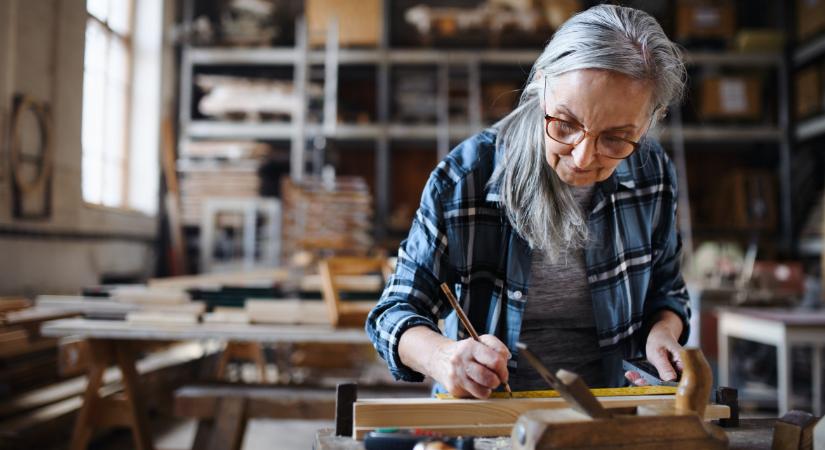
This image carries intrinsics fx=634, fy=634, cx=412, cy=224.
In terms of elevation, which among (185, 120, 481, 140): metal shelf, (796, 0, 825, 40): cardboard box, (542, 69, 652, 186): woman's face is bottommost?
(542, 69, 652, 186): woman's face

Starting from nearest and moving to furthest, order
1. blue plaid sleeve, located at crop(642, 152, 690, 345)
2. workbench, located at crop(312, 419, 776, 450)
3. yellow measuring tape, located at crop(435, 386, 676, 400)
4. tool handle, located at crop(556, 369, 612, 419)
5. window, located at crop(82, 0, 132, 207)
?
tool handle, located at crop(556, 369, 612, 419)
workbench, located at crop(312, 419, 776, 450)
yellow measuring tape, located at crop(435, 386, 676, 400)
blue plaid sleeve, located at crop(642, 152, 690, 345)
window, located at crop(82, 0, 132, 207)

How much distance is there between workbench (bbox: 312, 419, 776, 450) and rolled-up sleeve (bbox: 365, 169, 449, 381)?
0.25m

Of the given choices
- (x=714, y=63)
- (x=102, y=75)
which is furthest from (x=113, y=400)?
(x=714, y=63)

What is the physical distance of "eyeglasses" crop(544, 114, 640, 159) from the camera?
4.33 ft

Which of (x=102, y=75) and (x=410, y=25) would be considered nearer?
(x=102, y=75)

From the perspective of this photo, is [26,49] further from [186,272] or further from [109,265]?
[186,272]

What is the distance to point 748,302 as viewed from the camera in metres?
4.93

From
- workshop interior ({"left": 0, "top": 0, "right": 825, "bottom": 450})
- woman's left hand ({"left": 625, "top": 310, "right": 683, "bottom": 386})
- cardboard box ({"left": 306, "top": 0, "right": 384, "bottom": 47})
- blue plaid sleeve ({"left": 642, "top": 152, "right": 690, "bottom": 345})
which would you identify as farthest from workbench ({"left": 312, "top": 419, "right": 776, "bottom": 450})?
cardboard box ({"left": 306, "top": 0, "right": 384, "bottom": 47})

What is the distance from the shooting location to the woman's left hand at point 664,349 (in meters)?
1.36

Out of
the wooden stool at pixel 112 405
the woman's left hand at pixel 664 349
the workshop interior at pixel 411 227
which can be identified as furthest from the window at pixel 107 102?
the woman's left hand at pixel 664 349

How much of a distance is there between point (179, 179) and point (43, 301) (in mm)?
4434

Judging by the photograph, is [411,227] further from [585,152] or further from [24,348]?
[24,348]

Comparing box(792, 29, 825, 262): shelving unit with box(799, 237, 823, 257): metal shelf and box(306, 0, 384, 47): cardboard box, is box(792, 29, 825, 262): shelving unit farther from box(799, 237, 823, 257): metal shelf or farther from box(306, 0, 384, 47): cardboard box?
box(306, 0, 384, 47): cardboard box

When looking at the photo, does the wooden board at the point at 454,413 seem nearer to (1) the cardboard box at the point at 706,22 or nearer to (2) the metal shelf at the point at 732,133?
(2) the metal shelf at the point at 732,133
